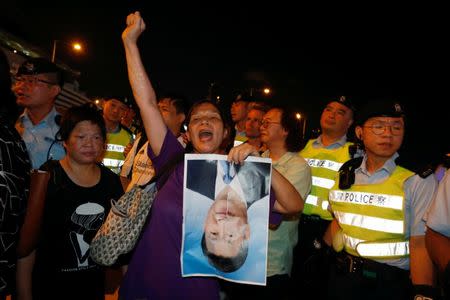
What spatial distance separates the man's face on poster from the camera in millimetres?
2107

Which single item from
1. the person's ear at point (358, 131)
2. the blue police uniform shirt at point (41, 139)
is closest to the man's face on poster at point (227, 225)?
the person's ear at point (358, 131)

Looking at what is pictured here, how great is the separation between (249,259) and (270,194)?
445mm

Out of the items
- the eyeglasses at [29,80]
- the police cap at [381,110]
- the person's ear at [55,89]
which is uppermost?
the eyeglasses at [29,80]

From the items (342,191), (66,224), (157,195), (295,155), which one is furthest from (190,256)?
(295,155)

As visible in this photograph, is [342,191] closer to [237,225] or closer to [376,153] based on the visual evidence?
[376,153]

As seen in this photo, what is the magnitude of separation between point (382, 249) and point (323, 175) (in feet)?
6.33

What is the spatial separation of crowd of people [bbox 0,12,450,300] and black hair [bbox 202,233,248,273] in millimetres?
21

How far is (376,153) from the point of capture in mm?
3193

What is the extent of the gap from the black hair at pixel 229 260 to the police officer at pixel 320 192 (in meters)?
1.94

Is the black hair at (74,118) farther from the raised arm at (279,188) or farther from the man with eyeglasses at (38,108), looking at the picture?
the raised arm at (279,188)

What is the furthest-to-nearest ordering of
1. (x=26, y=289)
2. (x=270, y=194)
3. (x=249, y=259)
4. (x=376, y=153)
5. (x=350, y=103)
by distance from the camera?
(x=350, y=103) → (x=376, y=153) → (x=26, y=289) → (x=270, y=194) → (x=249, y=259)

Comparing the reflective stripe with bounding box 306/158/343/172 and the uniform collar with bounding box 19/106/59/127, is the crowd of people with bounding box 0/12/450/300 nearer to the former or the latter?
the uniform collar with bounding box 19/106/59/127

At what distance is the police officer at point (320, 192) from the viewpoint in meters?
4.09

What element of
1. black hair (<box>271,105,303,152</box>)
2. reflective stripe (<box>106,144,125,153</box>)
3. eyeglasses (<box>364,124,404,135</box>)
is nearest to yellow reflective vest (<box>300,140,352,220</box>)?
black hair (<box>271,105,303,152</box>)
